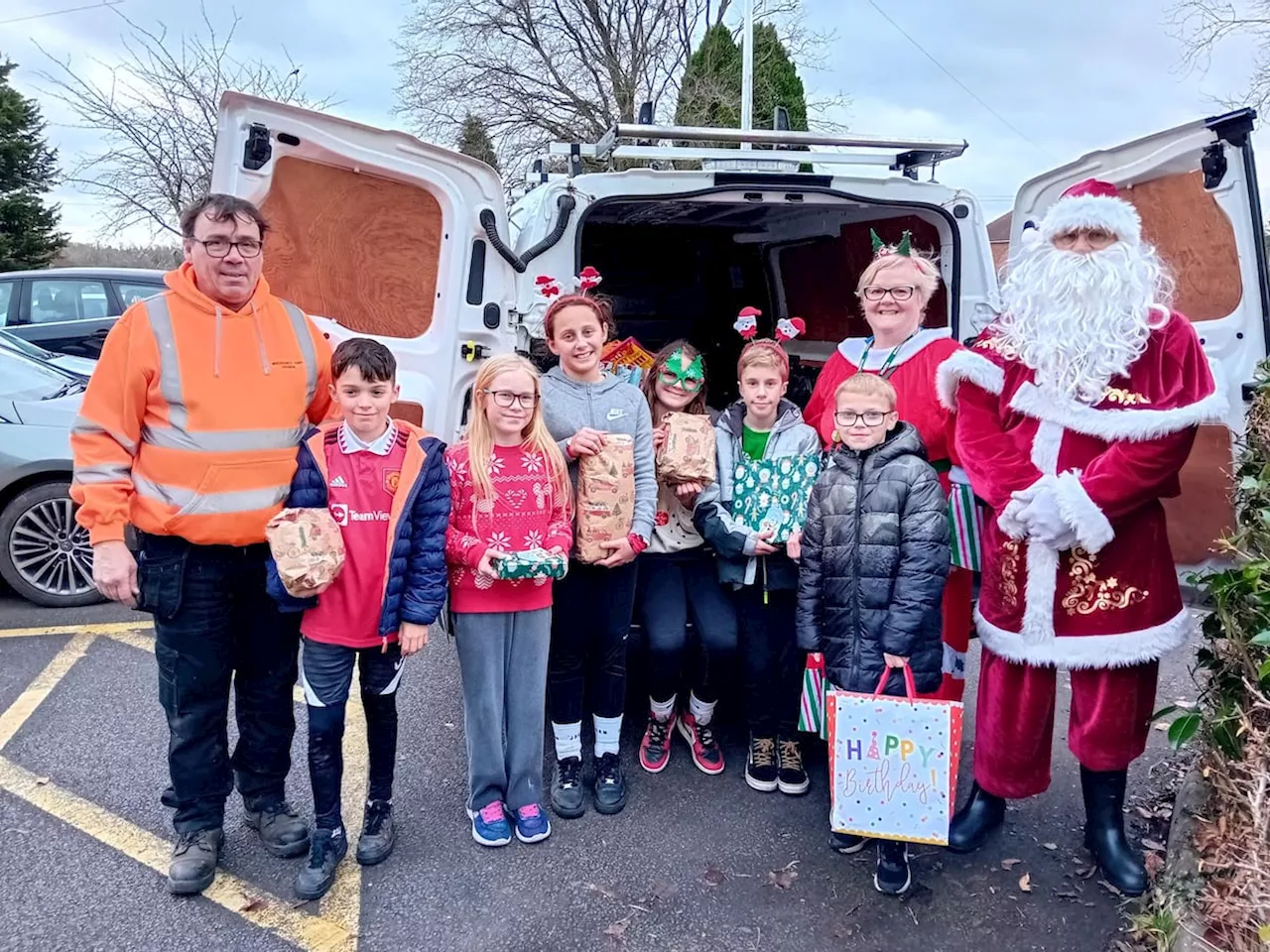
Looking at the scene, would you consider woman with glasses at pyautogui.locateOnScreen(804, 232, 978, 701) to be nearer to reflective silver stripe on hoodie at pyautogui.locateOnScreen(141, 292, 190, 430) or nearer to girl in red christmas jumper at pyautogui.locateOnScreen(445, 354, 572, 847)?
girl in red christmas jumper at pyautogui.locateOnScreen(445, 354, 572, 847)

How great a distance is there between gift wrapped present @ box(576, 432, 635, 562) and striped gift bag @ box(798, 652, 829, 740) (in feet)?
2.59

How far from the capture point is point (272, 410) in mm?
2598

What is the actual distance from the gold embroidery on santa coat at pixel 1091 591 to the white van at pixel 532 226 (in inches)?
39.6

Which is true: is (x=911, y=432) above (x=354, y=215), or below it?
below

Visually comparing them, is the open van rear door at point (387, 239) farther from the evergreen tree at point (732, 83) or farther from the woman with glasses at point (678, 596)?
the evergreen tree at point (732, 83)

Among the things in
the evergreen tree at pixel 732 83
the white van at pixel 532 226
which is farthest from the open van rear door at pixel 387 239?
the evergreen tree at pixel 732 83

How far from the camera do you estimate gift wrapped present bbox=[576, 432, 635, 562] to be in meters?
Result: 3.00

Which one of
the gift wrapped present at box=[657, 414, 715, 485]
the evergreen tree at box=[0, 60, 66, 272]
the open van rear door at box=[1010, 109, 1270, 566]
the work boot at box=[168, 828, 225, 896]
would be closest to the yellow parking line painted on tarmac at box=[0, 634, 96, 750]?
the work boot at box=[168, 828, 225, 896]

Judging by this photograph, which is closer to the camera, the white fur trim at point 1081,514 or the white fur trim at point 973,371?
the white fur trim at point 1081,514

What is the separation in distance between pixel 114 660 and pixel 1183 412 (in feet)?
15.6

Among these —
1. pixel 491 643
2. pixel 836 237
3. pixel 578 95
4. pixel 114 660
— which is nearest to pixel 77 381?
pixel 114 660

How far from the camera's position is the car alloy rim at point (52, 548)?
5.04 meters

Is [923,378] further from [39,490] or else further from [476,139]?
[476,139]

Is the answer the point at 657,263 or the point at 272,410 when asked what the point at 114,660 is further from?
the point at 657,263
